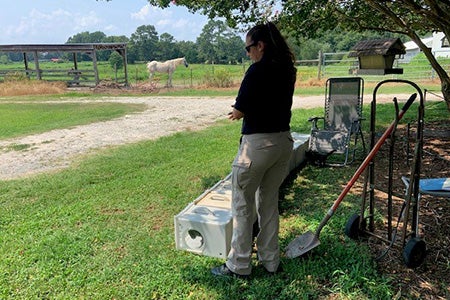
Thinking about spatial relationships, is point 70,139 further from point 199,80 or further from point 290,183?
point 199,80

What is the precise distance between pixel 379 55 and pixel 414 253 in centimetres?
288

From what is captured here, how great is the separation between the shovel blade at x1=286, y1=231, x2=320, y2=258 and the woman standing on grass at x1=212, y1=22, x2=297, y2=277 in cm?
44

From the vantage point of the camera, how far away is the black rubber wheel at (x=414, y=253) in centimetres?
236

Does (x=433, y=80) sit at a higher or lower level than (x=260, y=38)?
Result: lower

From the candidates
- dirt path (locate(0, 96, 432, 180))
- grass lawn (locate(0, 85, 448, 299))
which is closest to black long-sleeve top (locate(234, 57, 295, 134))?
grass lawn (locate(0, 85, 448, 299))

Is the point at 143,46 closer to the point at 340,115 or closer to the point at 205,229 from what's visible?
the point at 340,115

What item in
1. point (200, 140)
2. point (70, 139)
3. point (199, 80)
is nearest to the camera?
point (200, 140)

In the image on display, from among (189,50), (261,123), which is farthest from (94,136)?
(189,50)

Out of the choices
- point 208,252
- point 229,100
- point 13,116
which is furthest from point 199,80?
point 208,252

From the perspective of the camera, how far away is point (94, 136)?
7.78m

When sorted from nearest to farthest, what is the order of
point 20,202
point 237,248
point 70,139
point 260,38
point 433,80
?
point 260,38 → point 237,248 → point 20,202 → point 70,139 → point 433,80

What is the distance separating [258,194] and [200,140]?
15.0ft

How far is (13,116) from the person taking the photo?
10828mm

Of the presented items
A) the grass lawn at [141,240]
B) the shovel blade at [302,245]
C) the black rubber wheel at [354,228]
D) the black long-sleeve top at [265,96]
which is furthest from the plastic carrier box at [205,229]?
the black rubber wheel at [354,228]
